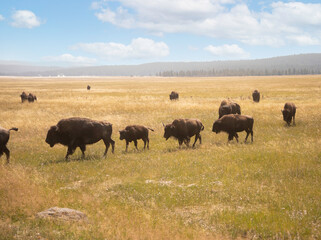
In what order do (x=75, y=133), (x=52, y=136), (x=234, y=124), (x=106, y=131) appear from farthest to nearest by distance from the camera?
(x=234, y=124)
(x=106, y=131)
(x=52, y=136)
(x=75, y=133)

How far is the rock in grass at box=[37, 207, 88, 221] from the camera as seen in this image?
6387mm

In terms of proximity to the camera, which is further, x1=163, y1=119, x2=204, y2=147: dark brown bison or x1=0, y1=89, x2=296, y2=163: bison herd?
x1=163, y1=119, x2=204, y2=147: dark brown bison

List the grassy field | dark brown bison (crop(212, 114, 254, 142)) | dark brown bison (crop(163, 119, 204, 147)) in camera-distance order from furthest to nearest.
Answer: dark brown bison (crop(212, 114, 254, 142)), dark brown bison (crop(163, 119, 204, 147)), the grassy field

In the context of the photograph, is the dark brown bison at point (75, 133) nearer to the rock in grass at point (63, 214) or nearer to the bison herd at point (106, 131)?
the bison herd at point (106, 131)

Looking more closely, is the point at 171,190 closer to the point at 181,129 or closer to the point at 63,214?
the point at 63,214

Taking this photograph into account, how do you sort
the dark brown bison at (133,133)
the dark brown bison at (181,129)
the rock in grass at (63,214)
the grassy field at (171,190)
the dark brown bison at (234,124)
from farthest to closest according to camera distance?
1. the dark brown bison at (234,124)
2. the dark brown bison at (181,129)
3. the dark brown bison at (133,133)
4. the rock in grass at (63,214)
5. the grassy field at (171,190)

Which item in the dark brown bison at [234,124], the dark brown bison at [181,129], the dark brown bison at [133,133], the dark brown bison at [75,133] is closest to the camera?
the dark brown bison at [75,133]

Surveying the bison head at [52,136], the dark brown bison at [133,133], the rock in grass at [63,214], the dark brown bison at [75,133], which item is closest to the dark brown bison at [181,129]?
the dark brown bison at [133,133]

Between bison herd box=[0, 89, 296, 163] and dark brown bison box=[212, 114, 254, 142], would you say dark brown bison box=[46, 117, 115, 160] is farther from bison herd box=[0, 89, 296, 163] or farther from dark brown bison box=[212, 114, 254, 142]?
dark brown bison box=[212, 114, 254, 142]

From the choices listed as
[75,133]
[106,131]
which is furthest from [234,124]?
[75,133]

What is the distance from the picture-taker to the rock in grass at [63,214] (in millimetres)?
6387

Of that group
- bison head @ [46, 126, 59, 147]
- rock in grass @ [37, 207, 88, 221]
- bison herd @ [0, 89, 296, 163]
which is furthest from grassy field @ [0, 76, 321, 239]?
bison head @ [46, 126, 59, 147]

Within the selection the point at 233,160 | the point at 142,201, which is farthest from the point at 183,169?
the point at 142,201

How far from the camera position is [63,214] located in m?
6.50
